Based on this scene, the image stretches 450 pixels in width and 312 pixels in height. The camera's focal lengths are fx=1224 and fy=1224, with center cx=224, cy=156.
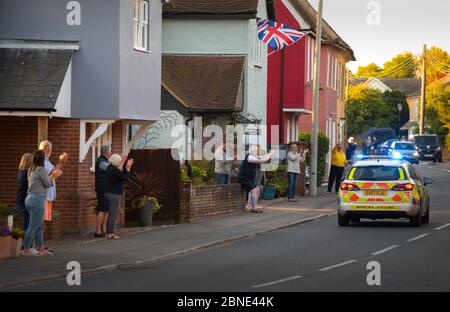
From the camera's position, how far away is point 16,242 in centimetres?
1997

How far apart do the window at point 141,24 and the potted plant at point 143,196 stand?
289cm

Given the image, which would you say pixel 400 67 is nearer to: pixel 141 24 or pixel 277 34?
pixel 277 34

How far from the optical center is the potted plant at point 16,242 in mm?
19875

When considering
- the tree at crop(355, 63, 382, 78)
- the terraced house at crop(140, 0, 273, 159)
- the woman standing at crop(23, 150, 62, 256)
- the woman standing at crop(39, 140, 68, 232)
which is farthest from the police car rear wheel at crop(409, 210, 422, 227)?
the tree at crop(355, 63, 382, 78)

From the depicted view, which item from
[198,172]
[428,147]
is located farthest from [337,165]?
[428,147]

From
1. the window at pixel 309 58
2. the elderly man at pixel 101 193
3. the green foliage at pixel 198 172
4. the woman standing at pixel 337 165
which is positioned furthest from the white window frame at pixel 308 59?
the elderly man at pixel 101 193

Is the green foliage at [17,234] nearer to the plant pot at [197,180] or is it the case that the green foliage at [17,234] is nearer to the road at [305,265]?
the road at [305,265]

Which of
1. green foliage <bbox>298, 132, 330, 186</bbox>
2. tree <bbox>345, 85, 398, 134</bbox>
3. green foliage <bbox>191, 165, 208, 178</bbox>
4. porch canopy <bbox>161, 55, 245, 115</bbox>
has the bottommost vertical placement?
green foliage <bbox>191, 165, 208, 178</bbox>

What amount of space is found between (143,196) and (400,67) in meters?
161

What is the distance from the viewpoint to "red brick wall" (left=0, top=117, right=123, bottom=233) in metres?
24.6

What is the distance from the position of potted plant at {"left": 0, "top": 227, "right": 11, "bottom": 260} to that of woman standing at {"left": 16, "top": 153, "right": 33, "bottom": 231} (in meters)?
1.32

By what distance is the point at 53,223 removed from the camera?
76.8 feet

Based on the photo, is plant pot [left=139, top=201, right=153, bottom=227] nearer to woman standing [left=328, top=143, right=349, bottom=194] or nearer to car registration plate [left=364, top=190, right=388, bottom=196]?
car registration plate [left=364, top=190, right=388, bottom=196]
